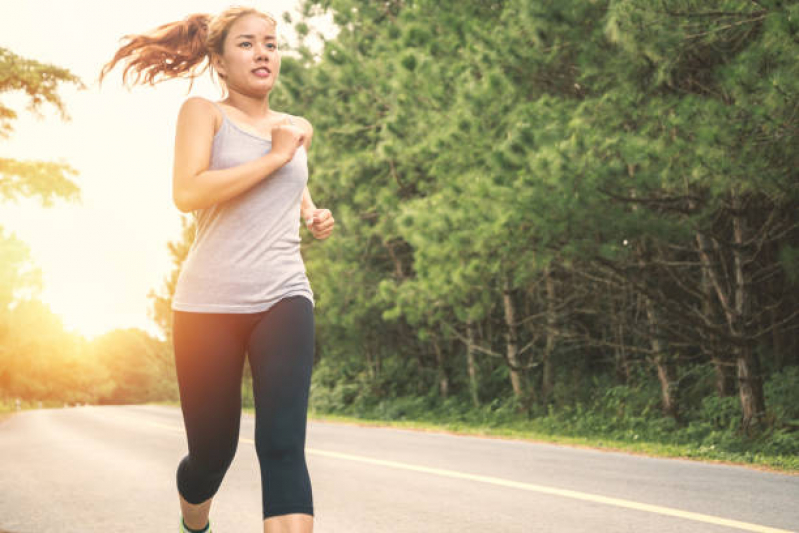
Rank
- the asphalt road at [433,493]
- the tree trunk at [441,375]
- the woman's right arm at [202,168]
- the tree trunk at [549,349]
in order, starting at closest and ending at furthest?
the woman's right arm at [202,168]
the asphalt road at [433,493]
the tree trunk at [549,349]
the tree trunk at [441,375]

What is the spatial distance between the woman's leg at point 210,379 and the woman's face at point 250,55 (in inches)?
28.6

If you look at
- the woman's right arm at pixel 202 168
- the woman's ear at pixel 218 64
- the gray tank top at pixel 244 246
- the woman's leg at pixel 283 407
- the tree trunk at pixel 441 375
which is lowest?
the tree trunk at pixel 441 375

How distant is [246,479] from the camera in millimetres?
6797

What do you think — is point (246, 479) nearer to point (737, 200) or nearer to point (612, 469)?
point (612, 469)

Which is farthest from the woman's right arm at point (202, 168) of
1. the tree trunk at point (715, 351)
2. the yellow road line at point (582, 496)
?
the tree trunk at point (715, 351)

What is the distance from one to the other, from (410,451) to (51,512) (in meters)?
4.44

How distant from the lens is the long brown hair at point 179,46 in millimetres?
2553

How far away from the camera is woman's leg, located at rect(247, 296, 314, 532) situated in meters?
2.24

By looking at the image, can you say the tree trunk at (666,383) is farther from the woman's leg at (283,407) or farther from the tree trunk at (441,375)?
the woman's leg at (283,407)

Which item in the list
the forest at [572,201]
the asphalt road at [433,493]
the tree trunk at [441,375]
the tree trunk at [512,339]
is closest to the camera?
the asphalt road at [433,493]

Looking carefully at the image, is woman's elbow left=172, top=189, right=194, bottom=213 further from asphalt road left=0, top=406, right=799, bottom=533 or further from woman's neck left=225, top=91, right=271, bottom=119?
asphalt road left=0, top=406, right=799, bottom=533

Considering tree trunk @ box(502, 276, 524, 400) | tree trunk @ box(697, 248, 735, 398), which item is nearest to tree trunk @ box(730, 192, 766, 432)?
tree trunk @ box(697, 248, 735, 398)

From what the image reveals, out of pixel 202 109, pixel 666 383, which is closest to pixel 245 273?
pixel 202 109

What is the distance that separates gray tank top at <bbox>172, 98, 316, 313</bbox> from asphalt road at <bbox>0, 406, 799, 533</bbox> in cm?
271
